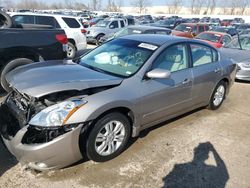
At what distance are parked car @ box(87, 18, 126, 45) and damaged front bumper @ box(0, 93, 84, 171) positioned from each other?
43.2 ft

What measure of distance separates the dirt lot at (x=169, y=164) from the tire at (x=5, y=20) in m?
3.58

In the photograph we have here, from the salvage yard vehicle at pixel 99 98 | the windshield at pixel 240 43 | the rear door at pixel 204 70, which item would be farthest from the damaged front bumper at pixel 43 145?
the windshield at pixel 240 43

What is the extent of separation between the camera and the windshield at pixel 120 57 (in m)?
3.96

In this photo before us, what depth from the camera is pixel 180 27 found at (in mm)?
16578

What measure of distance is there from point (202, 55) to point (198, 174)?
2.37m

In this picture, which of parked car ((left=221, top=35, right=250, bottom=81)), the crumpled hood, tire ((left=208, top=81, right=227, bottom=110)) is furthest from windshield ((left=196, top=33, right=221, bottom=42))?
the crumpled hood

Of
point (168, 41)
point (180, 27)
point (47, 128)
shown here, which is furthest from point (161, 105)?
point (180, 27)

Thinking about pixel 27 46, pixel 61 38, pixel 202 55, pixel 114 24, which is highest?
pixel 114 24

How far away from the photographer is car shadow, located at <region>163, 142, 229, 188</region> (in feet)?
10.7

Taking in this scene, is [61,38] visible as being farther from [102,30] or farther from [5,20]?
[102,30]

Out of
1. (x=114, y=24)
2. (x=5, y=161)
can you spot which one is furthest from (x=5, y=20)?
(x=114, y=24)

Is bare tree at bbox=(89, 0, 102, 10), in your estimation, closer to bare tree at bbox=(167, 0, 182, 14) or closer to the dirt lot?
bare tree at bbox=(167, 0, 182, 14)

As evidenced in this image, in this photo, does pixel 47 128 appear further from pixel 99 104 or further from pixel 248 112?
pixel 248 112

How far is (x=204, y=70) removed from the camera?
4891 mm
